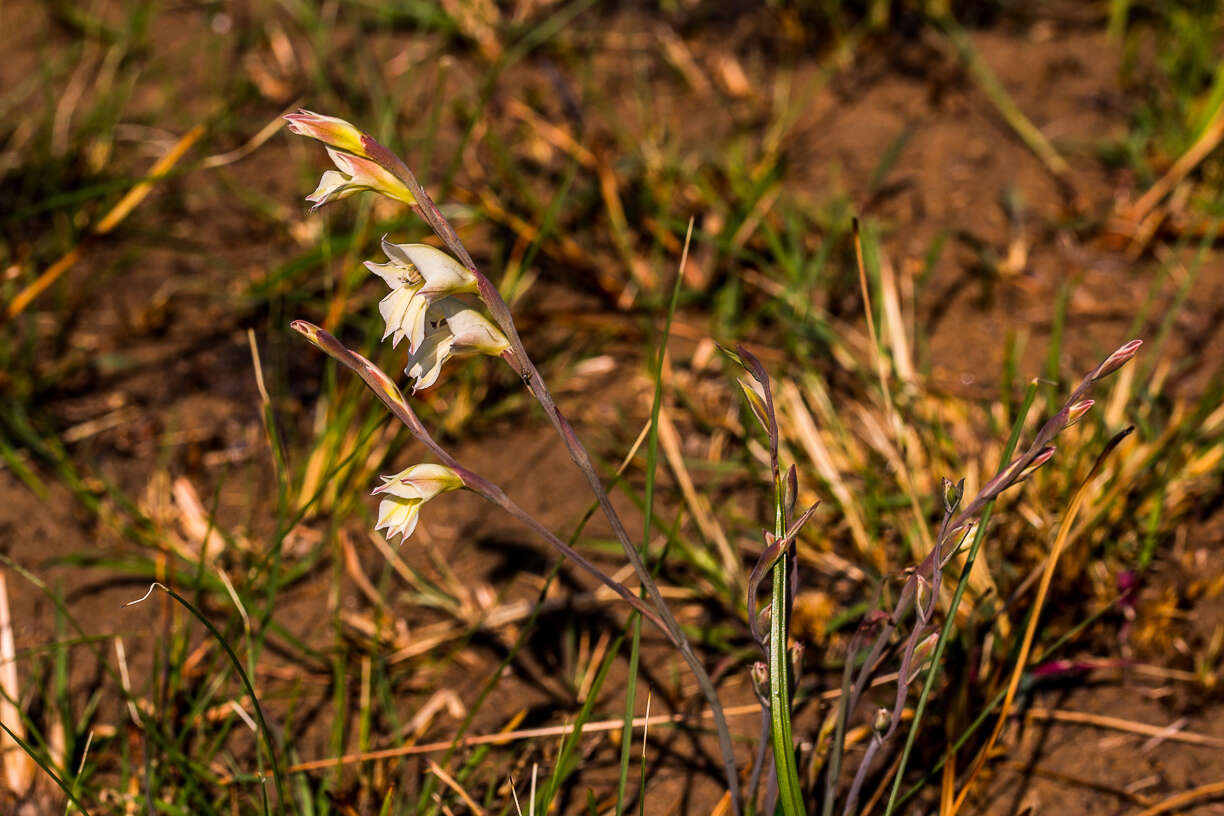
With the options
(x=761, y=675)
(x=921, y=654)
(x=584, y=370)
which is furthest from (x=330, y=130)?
(x=584, y=370)

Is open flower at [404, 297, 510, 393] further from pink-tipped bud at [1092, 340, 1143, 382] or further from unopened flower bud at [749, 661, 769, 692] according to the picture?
pink-tipped bud at [1092, 340, 1143, 382]

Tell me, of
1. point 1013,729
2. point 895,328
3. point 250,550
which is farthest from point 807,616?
point 250,550

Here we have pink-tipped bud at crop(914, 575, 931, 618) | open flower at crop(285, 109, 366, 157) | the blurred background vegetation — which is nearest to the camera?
open flower at crop(285, 109, 366, 157)

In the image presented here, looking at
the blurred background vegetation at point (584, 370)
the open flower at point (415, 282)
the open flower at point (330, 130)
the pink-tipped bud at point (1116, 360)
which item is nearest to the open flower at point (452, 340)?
the open flower at point (415, 282)

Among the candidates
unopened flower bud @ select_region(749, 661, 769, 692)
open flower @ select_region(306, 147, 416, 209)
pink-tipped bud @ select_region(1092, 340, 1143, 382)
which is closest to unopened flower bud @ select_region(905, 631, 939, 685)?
unopened flower bud @ select_region(749, 661, 769, 692)

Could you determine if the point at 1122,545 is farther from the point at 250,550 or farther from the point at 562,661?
the point at 250,550

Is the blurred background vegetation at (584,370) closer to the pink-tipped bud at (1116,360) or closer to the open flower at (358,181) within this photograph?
the pink-tipped bud at (1116,360)

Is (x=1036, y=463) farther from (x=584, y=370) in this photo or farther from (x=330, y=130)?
(x=584, y=370)
